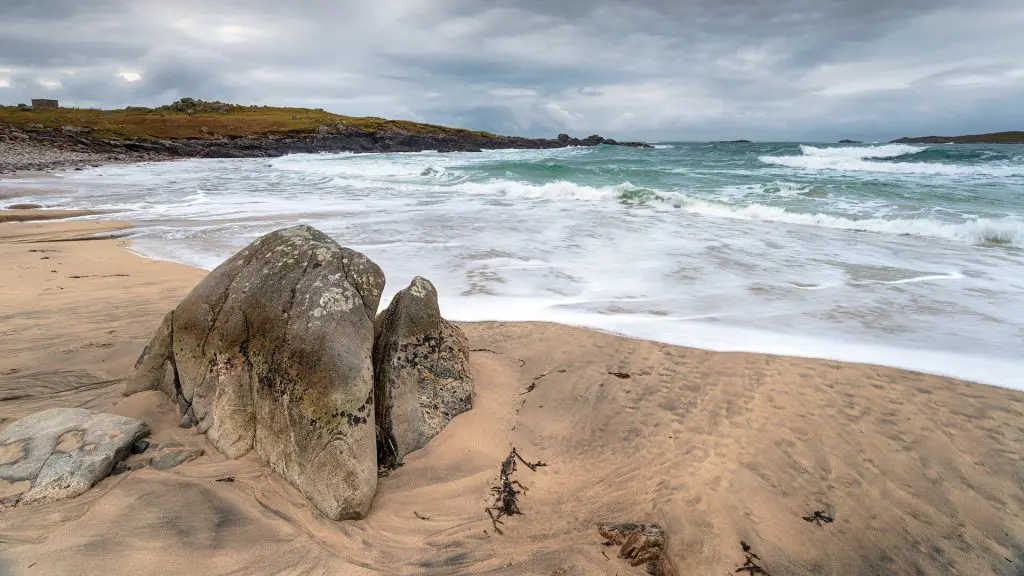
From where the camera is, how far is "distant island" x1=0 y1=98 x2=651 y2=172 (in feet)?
133

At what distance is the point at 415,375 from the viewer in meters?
3.86

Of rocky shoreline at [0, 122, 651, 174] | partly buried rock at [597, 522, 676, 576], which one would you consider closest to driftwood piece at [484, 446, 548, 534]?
partly buried rock at [597, 522, 676, 576]

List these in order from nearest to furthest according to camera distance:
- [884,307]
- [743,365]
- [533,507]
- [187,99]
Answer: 1. [533,507]
2. [743,365]
3. [884,307]
4. [187,99]

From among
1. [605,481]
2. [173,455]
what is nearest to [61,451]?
[173,455]

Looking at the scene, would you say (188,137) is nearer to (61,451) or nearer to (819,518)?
(61,451)

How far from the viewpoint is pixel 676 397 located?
4.34m

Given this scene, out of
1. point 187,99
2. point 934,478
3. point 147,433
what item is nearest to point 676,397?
point 934,478

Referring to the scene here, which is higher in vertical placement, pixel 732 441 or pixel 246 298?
pixel 246 298

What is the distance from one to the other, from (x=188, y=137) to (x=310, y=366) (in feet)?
214

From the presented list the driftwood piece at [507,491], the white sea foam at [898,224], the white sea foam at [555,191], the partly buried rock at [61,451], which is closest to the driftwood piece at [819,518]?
the driftwood piece at [507,491]

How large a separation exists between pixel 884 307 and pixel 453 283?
5556 mm

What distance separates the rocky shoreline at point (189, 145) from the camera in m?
36.1

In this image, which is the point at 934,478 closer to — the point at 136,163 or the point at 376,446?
the point at 376,446

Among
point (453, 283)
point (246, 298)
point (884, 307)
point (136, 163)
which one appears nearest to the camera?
point (246, 298)
